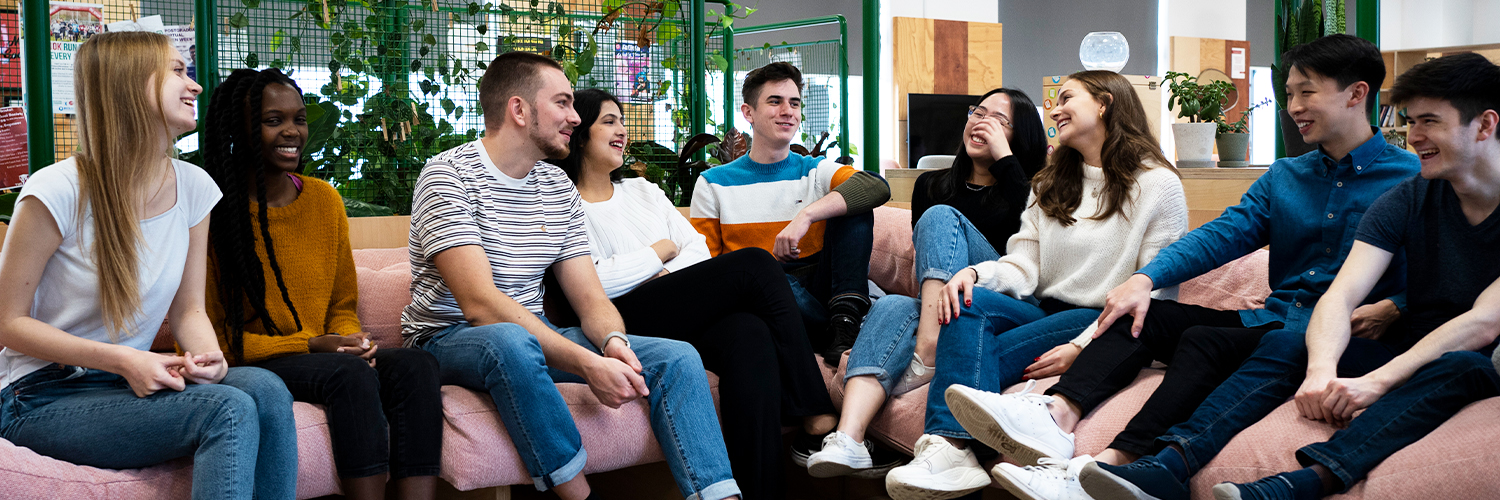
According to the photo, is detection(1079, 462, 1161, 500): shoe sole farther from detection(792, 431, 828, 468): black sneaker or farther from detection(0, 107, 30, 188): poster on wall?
detection(0, 107, 30, 188): poster on wall

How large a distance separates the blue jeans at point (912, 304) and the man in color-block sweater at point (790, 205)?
0.18 m

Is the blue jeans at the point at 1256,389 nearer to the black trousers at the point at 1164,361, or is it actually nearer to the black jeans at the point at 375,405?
the black trousers at the point at 1164,361

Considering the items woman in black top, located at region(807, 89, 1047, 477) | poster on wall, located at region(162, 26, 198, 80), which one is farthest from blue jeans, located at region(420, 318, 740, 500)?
poster on wall, located at region(162, 26, 198, 80)

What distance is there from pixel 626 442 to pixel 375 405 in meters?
0.49

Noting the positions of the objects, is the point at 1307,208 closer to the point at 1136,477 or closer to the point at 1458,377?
the point at 1458,377

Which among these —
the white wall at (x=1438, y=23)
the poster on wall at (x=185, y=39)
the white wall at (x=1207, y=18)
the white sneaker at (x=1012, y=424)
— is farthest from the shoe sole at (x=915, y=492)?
the white wall at (x=1438, y=23)

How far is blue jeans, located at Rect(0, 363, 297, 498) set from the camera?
1577 mm

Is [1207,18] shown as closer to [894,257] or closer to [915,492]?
[894,257]

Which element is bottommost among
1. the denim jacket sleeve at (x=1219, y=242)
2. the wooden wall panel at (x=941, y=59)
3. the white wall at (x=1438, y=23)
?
the denim jacket sleeve at (x=1219, y=242)

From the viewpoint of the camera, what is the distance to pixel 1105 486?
1.59 m

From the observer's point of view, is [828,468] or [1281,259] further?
[1281,259]

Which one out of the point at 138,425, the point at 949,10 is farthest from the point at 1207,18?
the point at 138,425

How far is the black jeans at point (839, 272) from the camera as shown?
2.50 metres

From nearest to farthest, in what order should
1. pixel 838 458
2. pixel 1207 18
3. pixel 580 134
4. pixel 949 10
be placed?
pixel 838 458 → pixel 580 134 → pixel 949 10 → pixel 1207 18
